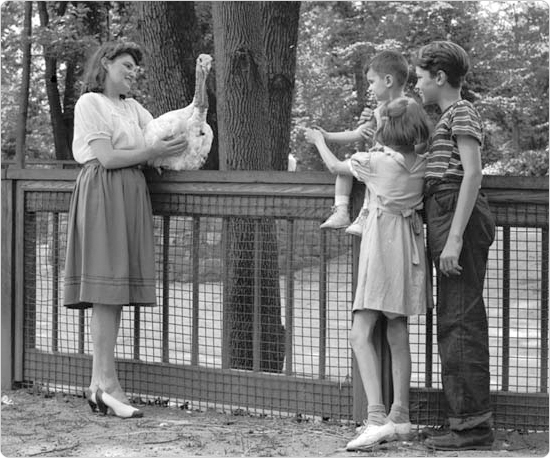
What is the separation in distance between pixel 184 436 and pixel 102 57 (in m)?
2.11

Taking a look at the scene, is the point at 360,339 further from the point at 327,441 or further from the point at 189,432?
the point at 189,432

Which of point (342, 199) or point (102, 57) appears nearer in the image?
point (342, 199)

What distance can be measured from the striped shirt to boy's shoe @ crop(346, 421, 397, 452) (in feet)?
3.99

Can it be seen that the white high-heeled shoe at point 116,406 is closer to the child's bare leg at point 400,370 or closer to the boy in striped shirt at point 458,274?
the child's bare leg at point 400,370

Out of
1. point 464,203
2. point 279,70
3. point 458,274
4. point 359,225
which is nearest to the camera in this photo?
point 464,203

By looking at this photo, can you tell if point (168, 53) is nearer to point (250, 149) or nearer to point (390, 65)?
point (250, 149)

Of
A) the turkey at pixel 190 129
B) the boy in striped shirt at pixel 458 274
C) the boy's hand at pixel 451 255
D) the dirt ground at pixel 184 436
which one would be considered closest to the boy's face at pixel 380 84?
the boy in striped shirt at pixel 458 274

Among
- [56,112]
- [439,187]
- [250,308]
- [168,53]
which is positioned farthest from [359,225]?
[56,112]

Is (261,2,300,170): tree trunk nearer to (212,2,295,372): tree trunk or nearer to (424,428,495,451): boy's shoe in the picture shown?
(212,2,295,372): tree trunk

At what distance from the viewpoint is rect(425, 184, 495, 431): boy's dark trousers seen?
4.68 meters

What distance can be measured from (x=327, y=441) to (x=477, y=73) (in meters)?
27.2

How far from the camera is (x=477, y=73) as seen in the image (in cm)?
3078

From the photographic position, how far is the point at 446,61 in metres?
4.74

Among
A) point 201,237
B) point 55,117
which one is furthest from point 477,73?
point 201,237
